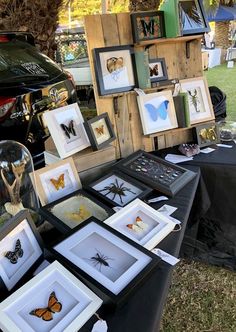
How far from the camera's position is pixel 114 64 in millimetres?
1711

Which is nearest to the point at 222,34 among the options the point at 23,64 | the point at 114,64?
the point at 23,64

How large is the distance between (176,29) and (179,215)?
1.04 m

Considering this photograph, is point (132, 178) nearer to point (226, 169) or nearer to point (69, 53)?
point (226, 169)

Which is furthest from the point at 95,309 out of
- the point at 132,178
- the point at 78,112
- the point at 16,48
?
the point at 16,48

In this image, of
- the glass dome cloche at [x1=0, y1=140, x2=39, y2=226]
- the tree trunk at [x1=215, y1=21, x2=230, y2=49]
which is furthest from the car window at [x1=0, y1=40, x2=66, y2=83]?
the tree trunk at [x1=215, y1=21, x2=230, y2=49]

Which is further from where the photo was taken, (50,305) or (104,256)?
(104,256)

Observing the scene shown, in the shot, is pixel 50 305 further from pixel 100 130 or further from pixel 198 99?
pixel 198 99

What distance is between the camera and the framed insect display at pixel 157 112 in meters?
1.81

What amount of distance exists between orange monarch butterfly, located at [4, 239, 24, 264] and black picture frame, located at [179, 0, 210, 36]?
1.47m

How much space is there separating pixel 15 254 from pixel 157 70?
4.51 feet

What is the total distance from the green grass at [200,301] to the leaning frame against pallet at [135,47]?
0.86 m

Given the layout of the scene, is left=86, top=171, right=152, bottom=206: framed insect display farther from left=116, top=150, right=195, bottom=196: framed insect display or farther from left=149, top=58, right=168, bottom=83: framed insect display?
left=149, top=58, right=168, bottom=83: framed insect display

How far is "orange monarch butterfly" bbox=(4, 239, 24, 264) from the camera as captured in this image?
35.1 inches

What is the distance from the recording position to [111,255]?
0.93 metres
